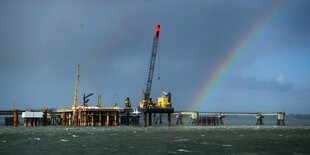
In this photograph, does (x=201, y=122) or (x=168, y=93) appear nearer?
(x=168, y=93)

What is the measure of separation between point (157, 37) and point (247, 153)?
11269cm

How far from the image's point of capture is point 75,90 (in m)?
166

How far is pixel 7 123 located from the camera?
6457 inches

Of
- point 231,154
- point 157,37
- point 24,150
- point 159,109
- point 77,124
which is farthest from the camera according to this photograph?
point 157,37

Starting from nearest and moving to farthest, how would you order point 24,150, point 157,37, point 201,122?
point 24,150
point 157,37
point 201,122

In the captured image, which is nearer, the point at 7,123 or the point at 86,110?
the point at 86,110

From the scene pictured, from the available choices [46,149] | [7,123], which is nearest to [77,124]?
[7,123]

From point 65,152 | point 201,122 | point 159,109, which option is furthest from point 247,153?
point 201,122

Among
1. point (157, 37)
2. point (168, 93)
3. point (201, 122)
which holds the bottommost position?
point (201, 122)

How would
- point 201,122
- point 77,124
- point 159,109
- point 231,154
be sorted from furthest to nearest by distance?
point 201,122 < point 77,124 < point 159,109 < point 231,154

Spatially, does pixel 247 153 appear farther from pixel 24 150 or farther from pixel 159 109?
pixel 159 109

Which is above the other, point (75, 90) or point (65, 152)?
point (75, 90)

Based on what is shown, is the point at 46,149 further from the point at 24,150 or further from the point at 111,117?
the point at 111,117

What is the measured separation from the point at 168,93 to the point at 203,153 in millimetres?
88540
